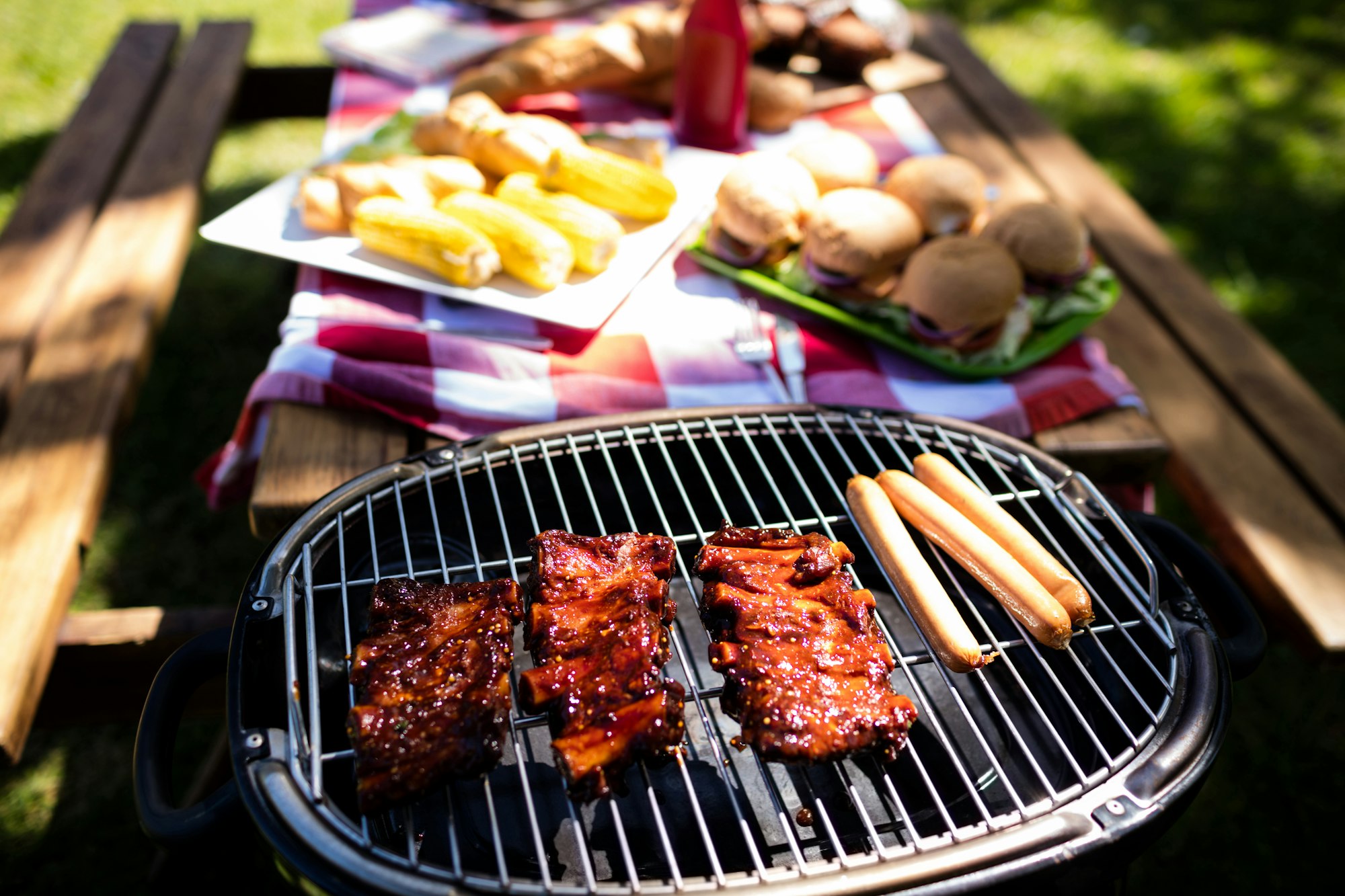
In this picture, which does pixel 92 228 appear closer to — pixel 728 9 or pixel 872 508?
pixel 728 9

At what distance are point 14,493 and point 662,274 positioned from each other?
1.81 metres

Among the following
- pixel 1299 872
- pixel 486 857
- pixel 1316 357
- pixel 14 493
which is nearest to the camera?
pixel 486 857

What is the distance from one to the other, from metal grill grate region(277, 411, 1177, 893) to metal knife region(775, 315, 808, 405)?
433 mm

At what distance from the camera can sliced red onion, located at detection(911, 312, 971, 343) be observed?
2.47 metres

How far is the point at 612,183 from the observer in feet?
9.36

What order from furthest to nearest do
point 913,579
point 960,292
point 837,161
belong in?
point 837,161, point 960,292, point 913,579

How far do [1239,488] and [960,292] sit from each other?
3.14 feet

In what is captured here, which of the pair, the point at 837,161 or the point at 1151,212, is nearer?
the point at 837,161

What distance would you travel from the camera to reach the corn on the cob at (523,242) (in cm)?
249

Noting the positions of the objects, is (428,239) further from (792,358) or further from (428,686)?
(428,686)

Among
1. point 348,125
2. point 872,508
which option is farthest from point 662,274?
point 348,125

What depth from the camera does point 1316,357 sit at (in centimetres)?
504

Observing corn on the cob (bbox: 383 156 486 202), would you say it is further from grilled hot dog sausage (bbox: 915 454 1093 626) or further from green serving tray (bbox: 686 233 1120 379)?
grilled hot dog sausage (bbox: 915 454 1093 626)

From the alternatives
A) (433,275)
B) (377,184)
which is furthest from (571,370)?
(377,184)
